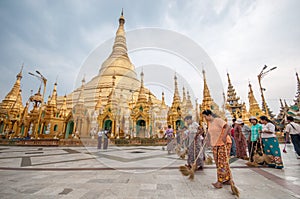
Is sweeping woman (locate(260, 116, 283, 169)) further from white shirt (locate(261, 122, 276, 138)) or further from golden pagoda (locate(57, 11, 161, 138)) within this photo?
golden pagoda (locate(57, 11, 161, 138))

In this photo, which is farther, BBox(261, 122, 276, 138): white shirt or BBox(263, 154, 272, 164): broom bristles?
BBox(261, 122, 276, 138): white shirt

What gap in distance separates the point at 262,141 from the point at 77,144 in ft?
47.7

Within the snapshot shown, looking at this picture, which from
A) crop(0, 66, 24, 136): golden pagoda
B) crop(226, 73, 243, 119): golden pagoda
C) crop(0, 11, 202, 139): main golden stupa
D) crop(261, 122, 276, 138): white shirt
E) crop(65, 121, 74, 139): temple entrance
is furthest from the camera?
crop(226, 73, 243, 119): golden pagoda

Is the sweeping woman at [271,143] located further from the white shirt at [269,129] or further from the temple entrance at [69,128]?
the temple entrance at [69,128]

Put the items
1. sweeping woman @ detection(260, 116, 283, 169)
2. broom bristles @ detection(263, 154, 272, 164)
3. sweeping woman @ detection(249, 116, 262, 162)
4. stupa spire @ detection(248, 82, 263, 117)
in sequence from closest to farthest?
sweeping woman @ detection(260, 116, 283, 169) → broom bristles @ detection(263, 154, 272, 164) → sweeping woman @ detection(249, 116, 262, 162) → stupa spire @ detection(248, 82, 263, 117)

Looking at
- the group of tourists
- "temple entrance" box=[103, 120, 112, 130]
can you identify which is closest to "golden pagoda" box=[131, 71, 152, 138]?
"temple entrance" box=[103, 120, 112, 130]

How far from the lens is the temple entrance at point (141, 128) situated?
21.2m

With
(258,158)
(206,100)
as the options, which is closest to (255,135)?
(258,158)

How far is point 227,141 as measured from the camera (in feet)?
11.2

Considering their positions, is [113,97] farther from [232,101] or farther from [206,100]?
[232,101]

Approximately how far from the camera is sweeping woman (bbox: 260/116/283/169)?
468 cm

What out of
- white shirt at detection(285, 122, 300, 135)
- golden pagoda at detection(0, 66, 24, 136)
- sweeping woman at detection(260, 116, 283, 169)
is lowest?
sweeping woman at detection(260, 116, 283, 169)

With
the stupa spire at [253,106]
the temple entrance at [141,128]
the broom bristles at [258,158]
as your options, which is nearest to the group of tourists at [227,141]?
the broom bristles at [258,158]

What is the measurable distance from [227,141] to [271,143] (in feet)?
9.66
